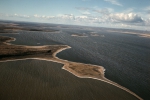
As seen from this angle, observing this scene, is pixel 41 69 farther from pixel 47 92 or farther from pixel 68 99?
pixel 68 99

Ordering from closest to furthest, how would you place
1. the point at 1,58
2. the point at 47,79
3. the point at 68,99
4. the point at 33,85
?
the point at 68,99 < the point at 33,85 < the point at 47,79 < the point at 1,58

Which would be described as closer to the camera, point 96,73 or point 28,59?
point 96,73

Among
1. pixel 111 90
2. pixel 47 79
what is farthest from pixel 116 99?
pixel 47 79

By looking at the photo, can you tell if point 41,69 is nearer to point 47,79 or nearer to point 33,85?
point 47,79

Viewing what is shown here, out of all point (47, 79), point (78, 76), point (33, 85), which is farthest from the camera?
point (78, 76)

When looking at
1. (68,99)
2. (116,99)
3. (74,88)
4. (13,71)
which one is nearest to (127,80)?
(116,99)

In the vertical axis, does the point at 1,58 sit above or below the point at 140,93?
above
